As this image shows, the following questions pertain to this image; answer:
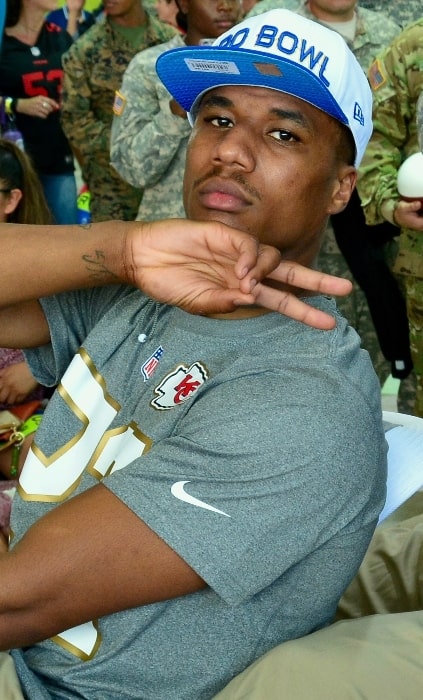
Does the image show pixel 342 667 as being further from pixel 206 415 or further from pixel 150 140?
pixel 150 140

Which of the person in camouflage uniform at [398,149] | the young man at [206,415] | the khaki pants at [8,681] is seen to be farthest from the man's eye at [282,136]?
the person in camouflage uniform at [398,149]

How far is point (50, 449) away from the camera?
1609 millimetres

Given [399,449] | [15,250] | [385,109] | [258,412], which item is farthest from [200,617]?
[385,109]

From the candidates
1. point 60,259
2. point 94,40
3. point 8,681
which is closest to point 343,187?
point 60,259

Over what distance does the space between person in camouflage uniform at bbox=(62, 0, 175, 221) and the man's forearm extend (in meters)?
3.06

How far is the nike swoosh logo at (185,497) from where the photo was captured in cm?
125

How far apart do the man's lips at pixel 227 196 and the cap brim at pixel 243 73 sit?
0.18m

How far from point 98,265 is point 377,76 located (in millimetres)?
1918

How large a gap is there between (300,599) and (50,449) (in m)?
0.50

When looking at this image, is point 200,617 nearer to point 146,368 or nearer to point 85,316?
point 146,368

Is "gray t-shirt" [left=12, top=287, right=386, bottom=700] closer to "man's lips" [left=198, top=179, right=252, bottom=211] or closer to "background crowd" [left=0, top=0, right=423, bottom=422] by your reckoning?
"man's lips" [left=198, top=179, right=252, bottom=211]

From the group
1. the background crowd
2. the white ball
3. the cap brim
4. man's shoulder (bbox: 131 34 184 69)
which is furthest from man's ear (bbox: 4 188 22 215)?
the cap brim

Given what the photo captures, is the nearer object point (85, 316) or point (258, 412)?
point (258, 412)

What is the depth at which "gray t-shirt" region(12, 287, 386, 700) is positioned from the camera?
126cm
